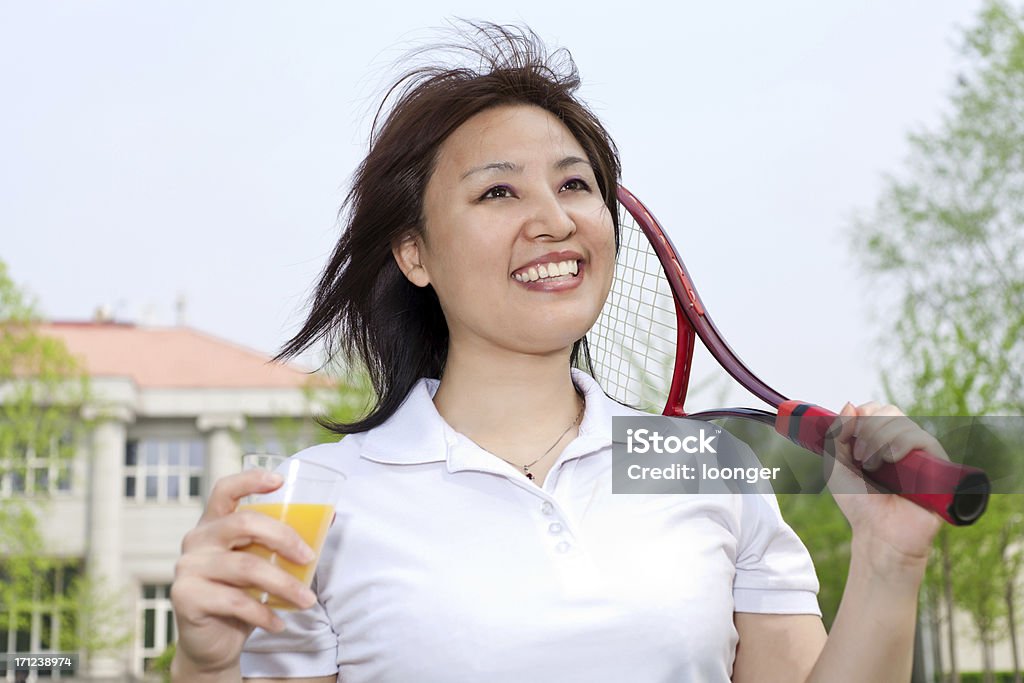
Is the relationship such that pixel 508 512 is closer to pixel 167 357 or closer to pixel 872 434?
pixel 872 434

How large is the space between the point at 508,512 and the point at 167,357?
33269mm

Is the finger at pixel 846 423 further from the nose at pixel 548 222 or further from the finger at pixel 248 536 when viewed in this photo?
the finger at pixel 248 536

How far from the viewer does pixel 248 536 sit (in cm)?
169

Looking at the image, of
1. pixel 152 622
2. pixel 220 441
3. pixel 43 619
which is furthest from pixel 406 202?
pixel 152 622

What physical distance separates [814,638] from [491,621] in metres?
0.61

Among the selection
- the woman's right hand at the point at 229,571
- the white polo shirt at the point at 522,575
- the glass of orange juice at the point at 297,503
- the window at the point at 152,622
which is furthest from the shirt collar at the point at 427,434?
the window at the point at 152,622

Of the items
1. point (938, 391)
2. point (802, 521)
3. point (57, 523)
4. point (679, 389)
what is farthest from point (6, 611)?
point (679, 389)

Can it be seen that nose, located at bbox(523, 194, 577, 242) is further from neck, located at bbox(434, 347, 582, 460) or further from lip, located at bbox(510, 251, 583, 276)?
neck, located at bbox(434, 347, 582, 460)

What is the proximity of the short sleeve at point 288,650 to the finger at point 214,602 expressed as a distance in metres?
0.43

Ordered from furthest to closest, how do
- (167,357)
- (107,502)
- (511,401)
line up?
(167,357) → (107,502) → (511,401)

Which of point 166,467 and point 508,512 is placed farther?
point 166,467

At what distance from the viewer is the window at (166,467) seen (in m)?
32.4

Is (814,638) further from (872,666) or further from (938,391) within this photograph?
(938,391)

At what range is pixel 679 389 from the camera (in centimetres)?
288
